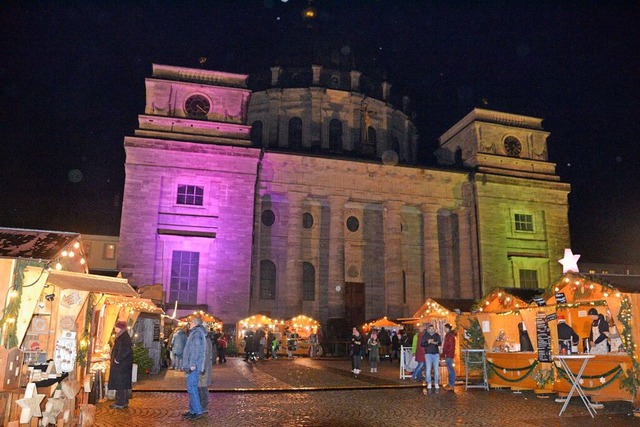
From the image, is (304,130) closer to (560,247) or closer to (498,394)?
(560,247)

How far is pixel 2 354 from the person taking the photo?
7.34m

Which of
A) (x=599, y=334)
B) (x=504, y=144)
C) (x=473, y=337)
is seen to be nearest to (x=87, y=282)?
(x=599, y=334)

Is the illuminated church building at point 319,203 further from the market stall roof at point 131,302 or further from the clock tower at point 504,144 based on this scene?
the market stall roof at point 131,302

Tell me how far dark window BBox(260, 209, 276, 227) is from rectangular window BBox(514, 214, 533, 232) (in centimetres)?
1695

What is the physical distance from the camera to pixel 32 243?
28.7 feet

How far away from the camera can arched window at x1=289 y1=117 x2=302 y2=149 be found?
139 feet

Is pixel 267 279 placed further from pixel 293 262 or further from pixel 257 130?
pixel 257 130

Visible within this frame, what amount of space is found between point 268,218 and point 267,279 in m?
4.09

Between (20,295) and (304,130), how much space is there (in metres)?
34.7

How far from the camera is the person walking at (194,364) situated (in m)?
9.72

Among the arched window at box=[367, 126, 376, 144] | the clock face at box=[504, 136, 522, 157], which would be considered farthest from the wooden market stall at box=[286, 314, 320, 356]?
the clock face at box=[504, 136, 522, 157]

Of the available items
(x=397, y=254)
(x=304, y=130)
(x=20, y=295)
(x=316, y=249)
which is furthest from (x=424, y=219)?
(x=20, y=295)

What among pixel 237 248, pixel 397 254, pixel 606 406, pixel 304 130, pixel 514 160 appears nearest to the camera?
pixel 606 406

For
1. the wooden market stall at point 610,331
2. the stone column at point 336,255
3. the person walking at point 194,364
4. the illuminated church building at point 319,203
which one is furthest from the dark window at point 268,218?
the person walking at point 194,364
